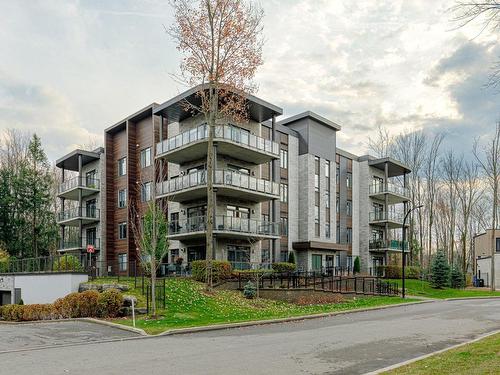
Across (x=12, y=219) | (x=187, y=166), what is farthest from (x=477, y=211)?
(x=12, y=219)

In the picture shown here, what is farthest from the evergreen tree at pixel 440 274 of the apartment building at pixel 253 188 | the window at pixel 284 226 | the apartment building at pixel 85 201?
the apartment building at pixel 85 201

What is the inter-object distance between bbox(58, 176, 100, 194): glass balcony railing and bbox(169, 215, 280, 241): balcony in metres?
13.5

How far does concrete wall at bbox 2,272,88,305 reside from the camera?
90.2 feet

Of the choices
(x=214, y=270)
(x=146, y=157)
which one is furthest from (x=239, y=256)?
(x=146, y=157)

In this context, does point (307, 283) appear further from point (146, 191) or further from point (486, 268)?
point (486, 268)

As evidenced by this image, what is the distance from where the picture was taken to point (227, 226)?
33.6 meters

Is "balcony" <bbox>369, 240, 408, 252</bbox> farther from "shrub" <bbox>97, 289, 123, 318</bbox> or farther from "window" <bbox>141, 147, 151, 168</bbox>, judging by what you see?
"shrub" <bbox>97, 289, 123, 318</bbox>

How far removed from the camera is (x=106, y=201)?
45.3m

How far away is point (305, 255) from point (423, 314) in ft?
73.3

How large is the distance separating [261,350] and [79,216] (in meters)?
36.0

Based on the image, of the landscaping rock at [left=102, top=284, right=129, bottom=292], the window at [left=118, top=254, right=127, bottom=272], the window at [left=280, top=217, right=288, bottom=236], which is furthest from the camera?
the window at [left=280, top=217, right=288, bottom=236]

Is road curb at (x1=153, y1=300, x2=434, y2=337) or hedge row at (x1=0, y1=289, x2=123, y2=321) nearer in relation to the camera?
road curb at (x1=153, y1=300, x2=434, y2=337)

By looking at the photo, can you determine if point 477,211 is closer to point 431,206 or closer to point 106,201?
point 431,206

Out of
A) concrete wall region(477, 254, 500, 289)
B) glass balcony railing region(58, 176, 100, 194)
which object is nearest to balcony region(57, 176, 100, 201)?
glass balcony railing region(58, 176, 100, 194)
